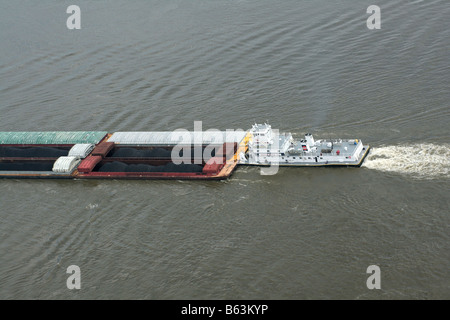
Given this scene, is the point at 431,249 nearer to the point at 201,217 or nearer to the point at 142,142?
the point at 201,217

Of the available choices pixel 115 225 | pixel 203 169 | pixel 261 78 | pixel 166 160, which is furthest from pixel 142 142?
pixel 261 78

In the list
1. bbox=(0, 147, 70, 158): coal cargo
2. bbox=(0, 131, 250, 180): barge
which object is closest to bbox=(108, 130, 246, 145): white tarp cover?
bbox=(0, 131, 250, 180): barge

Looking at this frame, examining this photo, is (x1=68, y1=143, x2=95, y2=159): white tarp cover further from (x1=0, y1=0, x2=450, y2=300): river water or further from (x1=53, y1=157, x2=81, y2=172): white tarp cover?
(x1=0, y1=0, x2=450, y2=300): river water

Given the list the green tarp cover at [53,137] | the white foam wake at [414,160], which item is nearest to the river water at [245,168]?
the white foam wake at [414,160]

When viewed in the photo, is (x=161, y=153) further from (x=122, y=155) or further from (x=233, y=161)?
(x=233, y=161)

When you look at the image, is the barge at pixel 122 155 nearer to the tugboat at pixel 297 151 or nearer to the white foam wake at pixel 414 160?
the tugboat at pixel 297 151
